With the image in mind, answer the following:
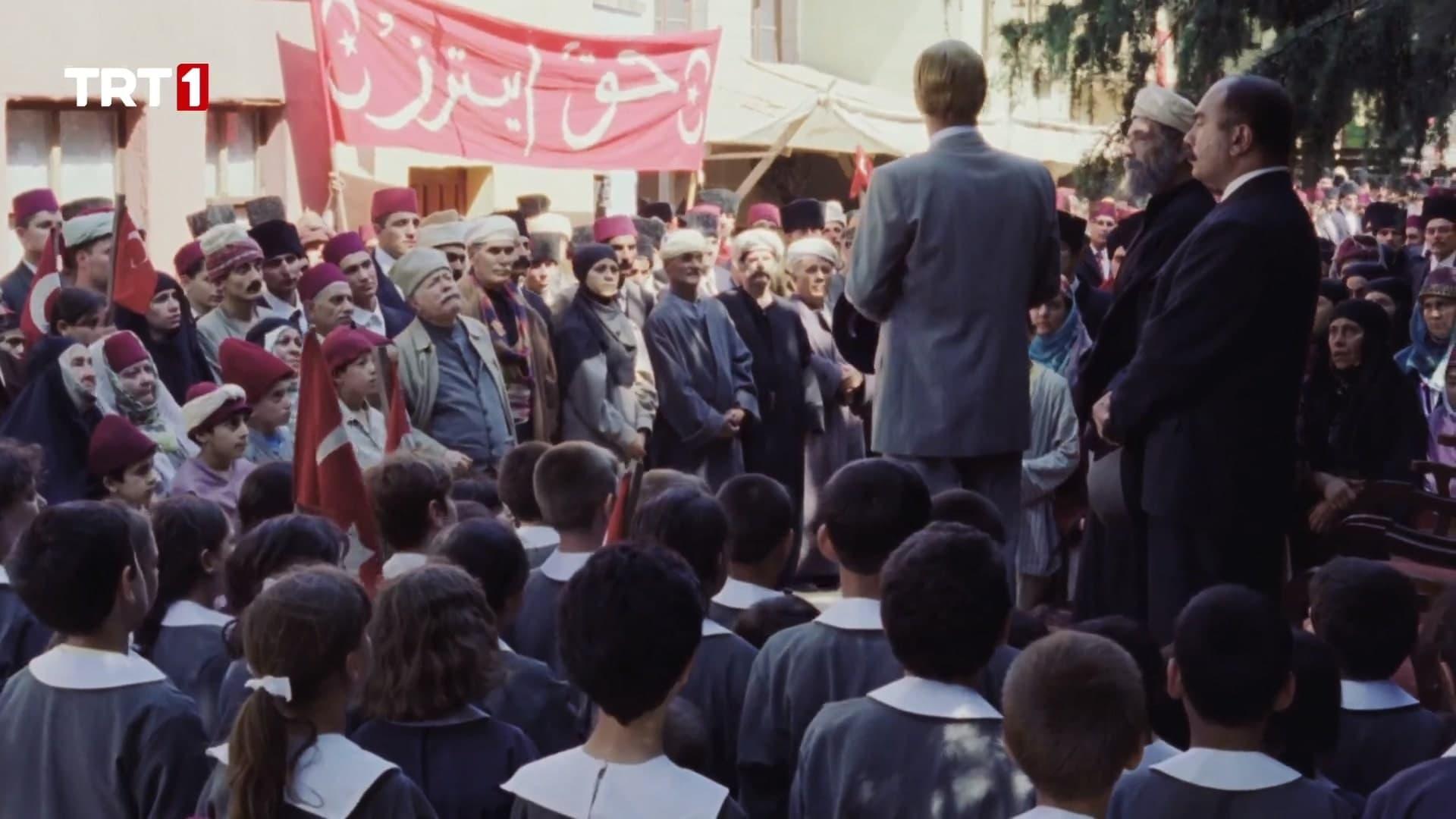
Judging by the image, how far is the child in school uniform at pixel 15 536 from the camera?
199 inches

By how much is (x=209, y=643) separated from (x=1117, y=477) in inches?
86.9

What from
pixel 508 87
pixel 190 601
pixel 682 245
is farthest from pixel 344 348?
pixel 508 87

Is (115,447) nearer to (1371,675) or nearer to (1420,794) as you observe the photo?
(1371,675)

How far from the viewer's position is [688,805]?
324 cm

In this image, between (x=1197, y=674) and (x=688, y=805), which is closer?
(x=688, y=805)

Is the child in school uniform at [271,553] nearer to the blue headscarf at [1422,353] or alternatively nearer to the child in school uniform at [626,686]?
the child in school uniform at [626,686]

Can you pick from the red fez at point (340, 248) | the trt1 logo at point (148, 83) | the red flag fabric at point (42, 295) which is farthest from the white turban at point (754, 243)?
the trt1 logo at point (148, 83)

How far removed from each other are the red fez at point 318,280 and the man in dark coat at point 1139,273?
3.81 metres

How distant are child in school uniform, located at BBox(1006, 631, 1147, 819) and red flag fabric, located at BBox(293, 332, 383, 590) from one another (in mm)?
2330

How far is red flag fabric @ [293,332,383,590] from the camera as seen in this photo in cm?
534

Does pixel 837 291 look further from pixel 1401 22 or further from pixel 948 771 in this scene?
pixel 948 771

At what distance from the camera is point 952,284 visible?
5469 mm

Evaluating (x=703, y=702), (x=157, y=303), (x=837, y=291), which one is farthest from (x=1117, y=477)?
Answer: (x=837, y=291)

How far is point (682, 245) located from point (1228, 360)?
514 centimetres
